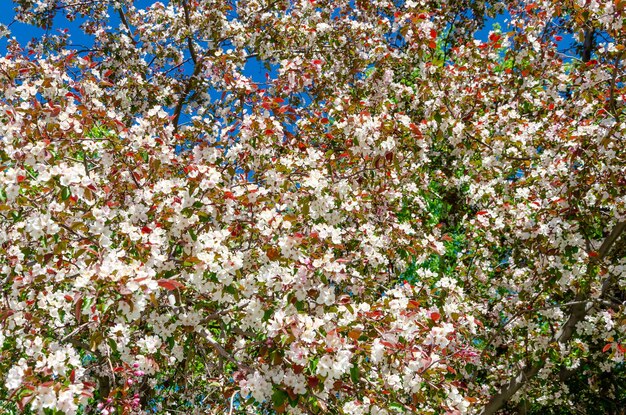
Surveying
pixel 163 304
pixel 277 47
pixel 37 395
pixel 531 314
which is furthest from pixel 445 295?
pixel 277 47

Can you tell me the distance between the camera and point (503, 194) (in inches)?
222

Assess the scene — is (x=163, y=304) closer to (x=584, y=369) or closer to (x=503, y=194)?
(x=503, y=194)

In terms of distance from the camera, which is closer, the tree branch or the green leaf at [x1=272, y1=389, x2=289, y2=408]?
the green leaf at [x1=272, y1=389, x2=289, y2=408]

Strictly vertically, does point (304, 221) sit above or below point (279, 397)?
above

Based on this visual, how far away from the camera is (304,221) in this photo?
3.75 m

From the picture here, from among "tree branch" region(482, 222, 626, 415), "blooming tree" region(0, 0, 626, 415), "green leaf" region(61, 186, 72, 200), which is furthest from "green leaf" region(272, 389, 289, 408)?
"tree branch" region(482, 222, 626, 415)

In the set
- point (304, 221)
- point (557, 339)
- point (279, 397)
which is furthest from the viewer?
point (557, 339)

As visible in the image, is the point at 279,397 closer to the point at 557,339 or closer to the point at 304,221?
the point at 304,221

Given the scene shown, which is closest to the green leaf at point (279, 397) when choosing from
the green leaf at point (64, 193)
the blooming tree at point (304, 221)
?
the blooming tree at point (304, 221)

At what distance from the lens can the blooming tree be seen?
2.83 meters

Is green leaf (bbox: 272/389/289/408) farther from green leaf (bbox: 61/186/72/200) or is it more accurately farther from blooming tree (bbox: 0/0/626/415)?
green leaf (bbox: 61/186/72/200)

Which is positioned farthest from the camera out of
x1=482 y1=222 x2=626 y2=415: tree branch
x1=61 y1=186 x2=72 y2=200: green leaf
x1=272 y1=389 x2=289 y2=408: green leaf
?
x1=482 y1=222 x2=626 y2=415: tree branch

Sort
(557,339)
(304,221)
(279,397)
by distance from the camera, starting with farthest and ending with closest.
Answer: (557,339) < (304,221) < (279,397)

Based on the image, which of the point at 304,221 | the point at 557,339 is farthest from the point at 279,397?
the point at 557,339
